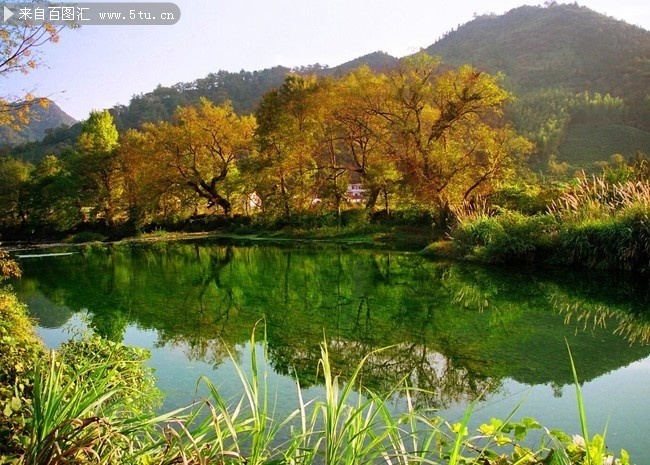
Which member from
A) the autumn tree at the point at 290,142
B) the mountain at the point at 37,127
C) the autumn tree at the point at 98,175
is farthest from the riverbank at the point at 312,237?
the mountain at the point at 37,127

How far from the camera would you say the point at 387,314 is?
6.66 m

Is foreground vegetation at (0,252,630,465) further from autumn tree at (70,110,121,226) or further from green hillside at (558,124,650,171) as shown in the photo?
green hillside at (558,124,650,171)

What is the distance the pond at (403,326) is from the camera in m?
3.84

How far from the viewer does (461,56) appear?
67.3 meters

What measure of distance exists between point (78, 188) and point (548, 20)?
6959cm

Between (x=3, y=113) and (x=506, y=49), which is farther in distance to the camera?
(x=506, y=49)

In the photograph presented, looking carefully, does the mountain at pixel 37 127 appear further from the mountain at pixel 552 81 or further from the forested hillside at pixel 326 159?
the mountain at pixel 552 81

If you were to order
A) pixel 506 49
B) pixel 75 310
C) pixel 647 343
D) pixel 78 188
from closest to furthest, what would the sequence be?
pixel 647 343
pixel 75 310
pixel 78 188
pixel 506 49

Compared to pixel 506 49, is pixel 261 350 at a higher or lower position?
lower

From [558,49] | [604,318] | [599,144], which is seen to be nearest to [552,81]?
[558,49]

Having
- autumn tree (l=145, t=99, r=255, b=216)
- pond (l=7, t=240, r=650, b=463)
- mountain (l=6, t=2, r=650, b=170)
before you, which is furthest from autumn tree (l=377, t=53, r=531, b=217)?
mountain (l=6, t=2, r=650, b=170)

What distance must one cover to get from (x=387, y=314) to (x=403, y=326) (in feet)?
2.25

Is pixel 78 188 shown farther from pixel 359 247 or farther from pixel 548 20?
pixel 548 20

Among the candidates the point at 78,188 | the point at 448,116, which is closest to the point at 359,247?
the point at 448,116
